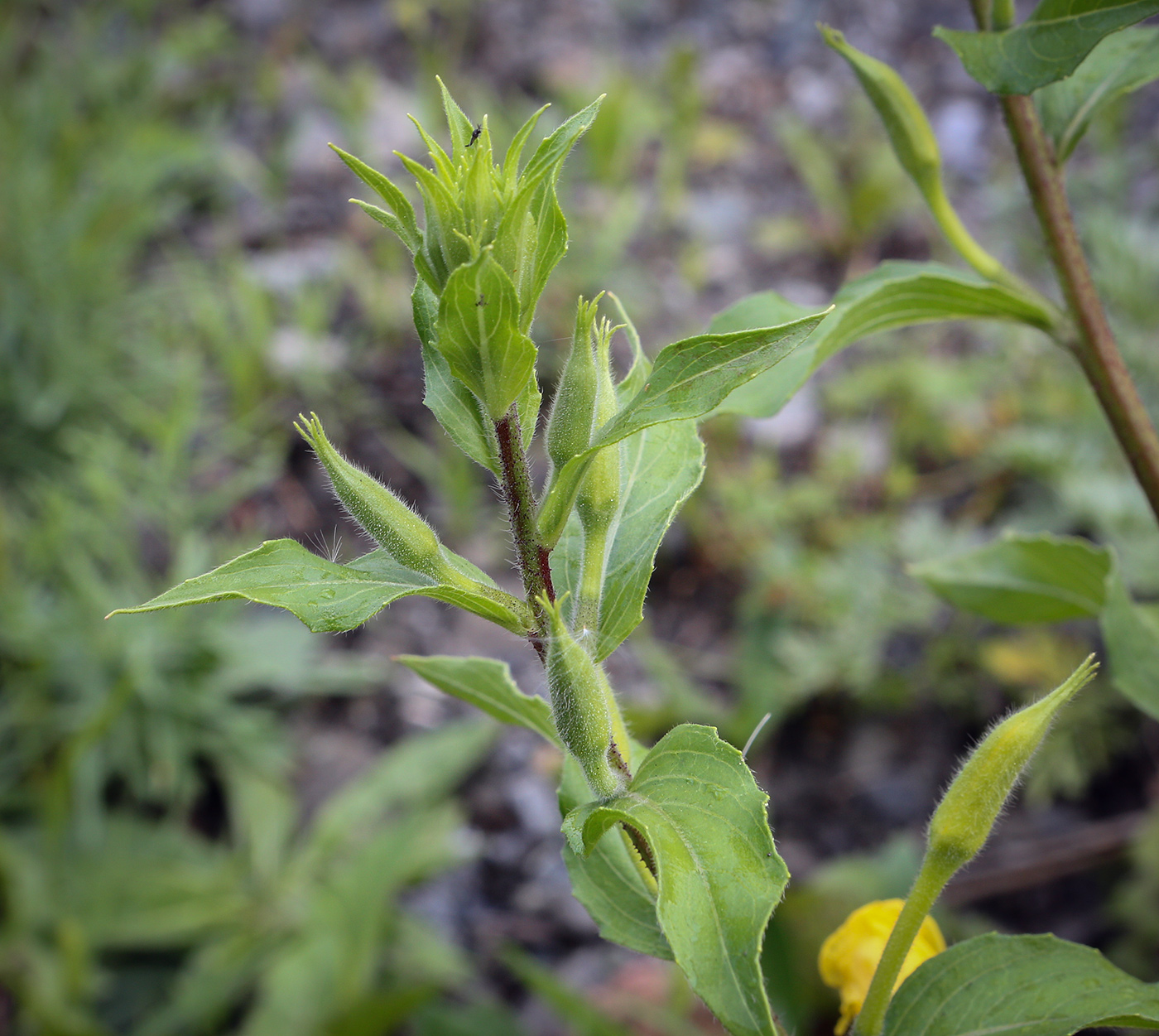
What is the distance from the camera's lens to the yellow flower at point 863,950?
0.82 metres

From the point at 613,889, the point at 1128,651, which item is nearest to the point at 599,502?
the point at 613,889

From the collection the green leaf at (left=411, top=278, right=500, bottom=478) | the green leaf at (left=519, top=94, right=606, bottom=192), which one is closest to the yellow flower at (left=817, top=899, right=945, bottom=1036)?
the green leaf at (left=411, top=278, right=500, bottom=478)

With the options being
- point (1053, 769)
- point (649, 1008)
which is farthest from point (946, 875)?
point (1053, 769)

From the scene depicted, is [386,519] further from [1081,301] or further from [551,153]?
[1081,301]

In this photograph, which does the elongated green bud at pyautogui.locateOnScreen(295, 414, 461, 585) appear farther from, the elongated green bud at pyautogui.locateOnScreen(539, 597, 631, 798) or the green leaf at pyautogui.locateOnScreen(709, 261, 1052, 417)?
the green leaf at pyautogui.locateOnScreen(709, 261, 1052, 417)

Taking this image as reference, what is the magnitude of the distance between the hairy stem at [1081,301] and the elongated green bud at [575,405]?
1.62 feet

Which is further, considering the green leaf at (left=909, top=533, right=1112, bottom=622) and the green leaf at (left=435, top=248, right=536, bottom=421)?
the green leaf at (left=909, top=533, right=1112, bottom=622)

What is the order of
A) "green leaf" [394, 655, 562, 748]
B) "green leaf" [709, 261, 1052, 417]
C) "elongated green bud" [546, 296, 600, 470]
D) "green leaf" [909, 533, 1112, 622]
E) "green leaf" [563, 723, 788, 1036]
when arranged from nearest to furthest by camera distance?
"green leaf" [563, 723, 788, 1036] < "elongated green bud" [546, 296, 600, 470] < "green leaf" [394, 655, 562, 748] < "green leaf" [709, 261, 1052, 417] < "green leaf" [909, 533, 1112, 622]

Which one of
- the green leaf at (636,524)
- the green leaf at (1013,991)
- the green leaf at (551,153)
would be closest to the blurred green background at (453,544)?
the green leaf at (636,524)

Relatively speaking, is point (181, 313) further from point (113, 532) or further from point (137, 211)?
point (113, 532)

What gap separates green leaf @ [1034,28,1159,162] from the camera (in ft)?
2.86

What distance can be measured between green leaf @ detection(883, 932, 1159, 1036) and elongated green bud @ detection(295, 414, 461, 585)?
46 cm

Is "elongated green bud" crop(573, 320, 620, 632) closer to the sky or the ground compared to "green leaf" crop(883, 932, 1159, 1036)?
closer to the sky

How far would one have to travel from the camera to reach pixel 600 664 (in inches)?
26.6
